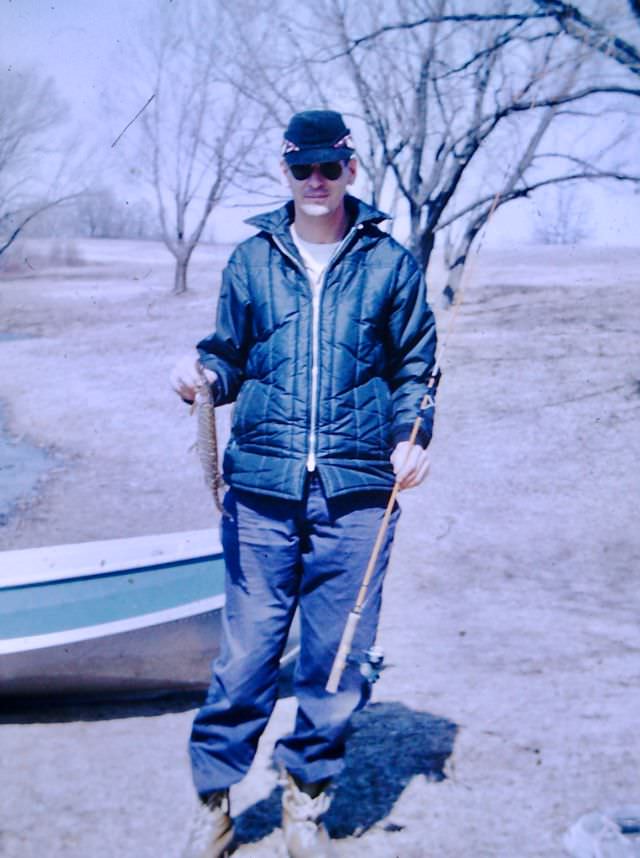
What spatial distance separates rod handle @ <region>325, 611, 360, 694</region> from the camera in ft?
8.83

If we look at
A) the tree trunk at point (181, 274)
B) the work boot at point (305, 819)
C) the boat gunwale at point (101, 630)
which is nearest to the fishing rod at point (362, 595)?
the work boot at point (305, 819)

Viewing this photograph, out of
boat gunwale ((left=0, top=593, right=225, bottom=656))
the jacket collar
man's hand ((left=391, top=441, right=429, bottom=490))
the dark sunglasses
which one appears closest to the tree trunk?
boat gunwale ((left=0, top=593, right=225, bottom=656))

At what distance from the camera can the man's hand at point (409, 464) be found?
2727 mm

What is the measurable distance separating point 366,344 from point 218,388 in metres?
0.47

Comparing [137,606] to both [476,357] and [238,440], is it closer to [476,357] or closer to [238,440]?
[238,440]

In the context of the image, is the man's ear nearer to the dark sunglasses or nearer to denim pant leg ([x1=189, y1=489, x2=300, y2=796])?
the dark sunglasses

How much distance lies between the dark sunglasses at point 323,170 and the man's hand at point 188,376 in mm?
633

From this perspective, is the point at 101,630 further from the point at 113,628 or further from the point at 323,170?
the point at 323,170

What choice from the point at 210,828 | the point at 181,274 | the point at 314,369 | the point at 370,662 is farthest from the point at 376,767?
the point at 181,274

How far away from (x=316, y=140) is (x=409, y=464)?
1.00 metres

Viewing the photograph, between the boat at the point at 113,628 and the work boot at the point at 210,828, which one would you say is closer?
the work boot at the point at 210,828

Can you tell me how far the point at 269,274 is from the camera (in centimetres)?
277

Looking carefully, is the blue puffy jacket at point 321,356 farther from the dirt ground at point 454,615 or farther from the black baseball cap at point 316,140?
Result: the dirt ground at point 454,615

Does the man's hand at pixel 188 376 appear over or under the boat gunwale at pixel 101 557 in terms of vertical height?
over
